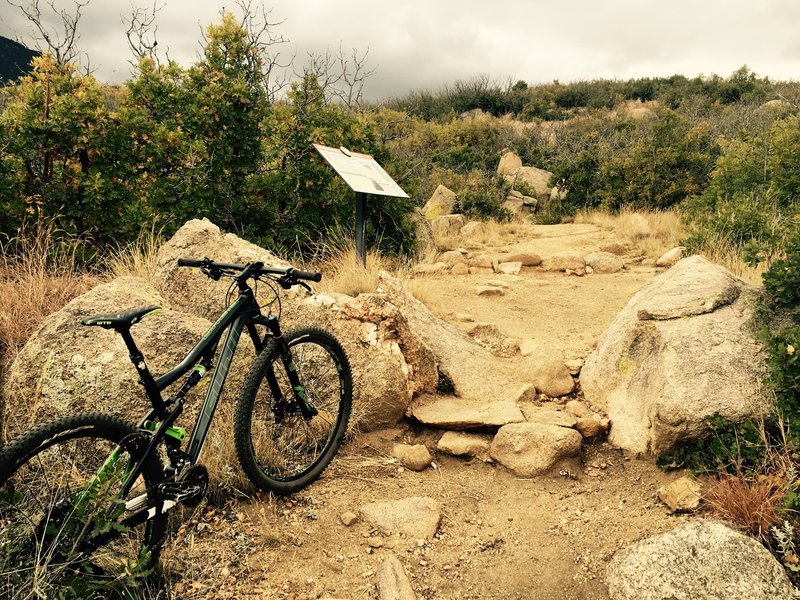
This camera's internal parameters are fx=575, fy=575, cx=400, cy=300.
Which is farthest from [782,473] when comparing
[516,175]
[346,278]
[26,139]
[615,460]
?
[516,175]

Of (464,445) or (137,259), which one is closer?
(464,445)

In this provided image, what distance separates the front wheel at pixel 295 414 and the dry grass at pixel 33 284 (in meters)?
2.00

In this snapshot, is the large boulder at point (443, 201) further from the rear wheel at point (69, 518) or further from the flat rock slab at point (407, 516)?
the rear wheel at point (69, 518)

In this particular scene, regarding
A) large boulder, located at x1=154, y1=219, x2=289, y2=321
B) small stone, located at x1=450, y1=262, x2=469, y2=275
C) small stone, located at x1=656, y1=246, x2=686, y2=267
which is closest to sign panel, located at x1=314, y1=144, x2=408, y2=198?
large boulder, located at x1=154, y1=219, x2=289, y2=321

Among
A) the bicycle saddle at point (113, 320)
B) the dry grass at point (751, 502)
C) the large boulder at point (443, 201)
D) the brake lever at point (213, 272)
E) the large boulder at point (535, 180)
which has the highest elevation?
the large boulder at point (535, 180)

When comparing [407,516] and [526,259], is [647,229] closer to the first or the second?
[526,259]

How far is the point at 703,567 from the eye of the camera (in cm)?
254

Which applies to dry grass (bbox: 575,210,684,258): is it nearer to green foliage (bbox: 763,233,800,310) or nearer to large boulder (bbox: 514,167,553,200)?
large boulder (bbox: 514,167,553,200)

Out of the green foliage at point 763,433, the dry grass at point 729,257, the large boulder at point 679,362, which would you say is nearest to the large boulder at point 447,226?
the dry grass at point 729,257

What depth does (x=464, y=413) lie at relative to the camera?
4.11 m

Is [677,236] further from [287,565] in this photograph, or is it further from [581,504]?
[287,565]

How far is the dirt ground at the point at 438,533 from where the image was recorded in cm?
271

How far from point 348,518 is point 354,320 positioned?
1.58 metres

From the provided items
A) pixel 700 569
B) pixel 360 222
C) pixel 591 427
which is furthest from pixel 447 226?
pixel 700 569
